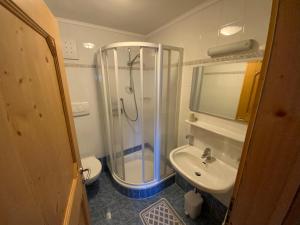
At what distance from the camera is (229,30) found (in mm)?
1222

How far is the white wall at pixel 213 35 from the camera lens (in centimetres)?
106

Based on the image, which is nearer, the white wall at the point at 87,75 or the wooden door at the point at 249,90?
the wooden door at the point at 249,90

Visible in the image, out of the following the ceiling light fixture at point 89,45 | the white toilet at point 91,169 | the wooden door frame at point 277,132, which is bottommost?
the white toilet at point 91,169

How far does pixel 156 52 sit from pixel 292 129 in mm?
1366

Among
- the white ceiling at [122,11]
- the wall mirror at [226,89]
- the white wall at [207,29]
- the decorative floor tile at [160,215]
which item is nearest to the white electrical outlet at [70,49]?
the white ceiling at [122,11]

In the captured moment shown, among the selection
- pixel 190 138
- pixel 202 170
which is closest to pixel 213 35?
pixel 190 138

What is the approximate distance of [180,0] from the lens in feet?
4.27

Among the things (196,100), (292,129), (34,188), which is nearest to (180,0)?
(196,100)

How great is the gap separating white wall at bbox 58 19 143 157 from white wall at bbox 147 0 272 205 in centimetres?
87

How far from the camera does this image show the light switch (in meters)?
1.93

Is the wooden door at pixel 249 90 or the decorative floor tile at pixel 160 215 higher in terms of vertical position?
the wooden door at pixel 249 90

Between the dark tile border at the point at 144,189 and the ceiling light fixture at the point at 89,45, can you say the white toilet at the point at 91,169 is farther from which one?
the ceiling light fixture at the point at 89,45

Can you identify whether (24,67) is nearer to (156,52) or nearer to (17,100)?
(17,100)

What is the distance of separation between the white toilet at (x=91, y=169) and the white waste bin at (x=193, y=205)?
3.88ft
